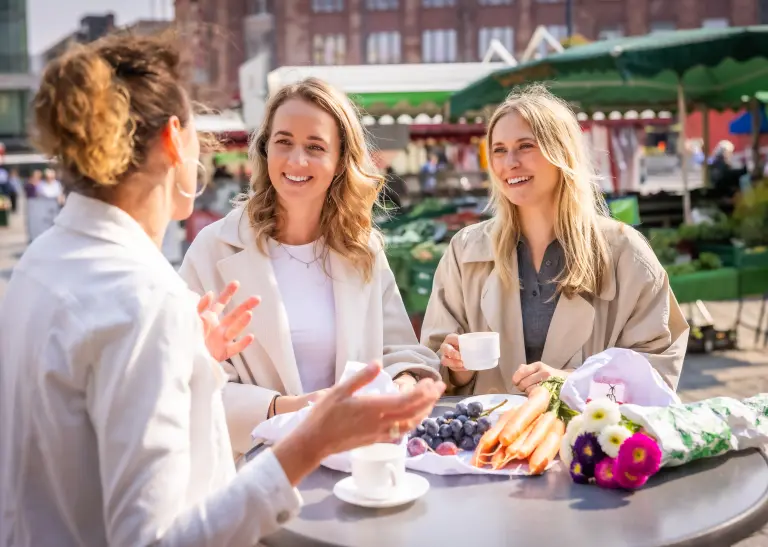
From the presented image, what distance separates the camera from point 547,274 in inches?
136

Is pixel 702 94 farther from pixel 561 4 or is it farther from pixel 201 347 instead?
pixel 561 4

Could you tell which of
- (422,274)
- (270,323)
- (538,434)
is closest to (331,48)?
(422,274)

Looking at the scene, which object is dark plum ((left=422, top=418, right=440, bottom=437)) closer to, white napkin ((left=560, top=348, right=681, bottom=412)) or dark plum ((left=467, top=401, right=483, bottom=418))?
dark plum ((left=467, top=401, right=483, bottom=418))

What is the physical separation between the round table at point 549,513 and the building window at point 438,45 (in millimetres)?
54243

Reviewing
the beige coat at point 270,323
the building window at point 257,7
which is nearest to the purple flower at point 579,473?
the beige coat at point 270,323

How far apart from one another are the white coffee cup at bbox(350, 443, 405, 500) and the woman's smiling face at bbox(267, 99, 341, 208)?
126cm

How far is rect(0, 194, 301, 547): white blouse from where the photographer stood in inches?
58.2

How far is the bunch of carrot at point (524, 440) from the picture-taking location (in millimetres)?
2373

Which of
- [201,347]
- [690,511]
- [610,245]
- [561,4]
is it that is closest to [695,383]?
[610,245]

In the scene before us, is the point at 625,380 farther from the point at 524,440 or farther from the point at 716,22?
the point at 716,22

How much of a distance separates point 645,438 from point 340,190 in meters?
1.53

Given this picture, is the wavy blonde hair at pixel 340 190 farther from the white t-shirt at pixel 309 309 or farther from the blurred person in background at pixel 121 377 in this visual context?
the blurred person in background at pixel 121 377

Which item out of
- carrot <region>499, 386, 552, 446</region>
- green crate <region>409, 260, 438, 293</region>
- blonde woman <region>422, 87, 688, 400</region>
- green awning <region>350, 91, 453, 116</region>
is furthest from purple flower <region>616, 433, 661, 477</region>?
green awning <region>350, 91, 453, 116</region>

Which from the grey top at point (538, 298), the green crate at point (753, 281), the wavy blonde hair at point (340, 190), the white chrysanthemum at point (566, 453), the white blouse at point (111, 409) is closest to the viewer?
the white blouse at point (111, 409)
